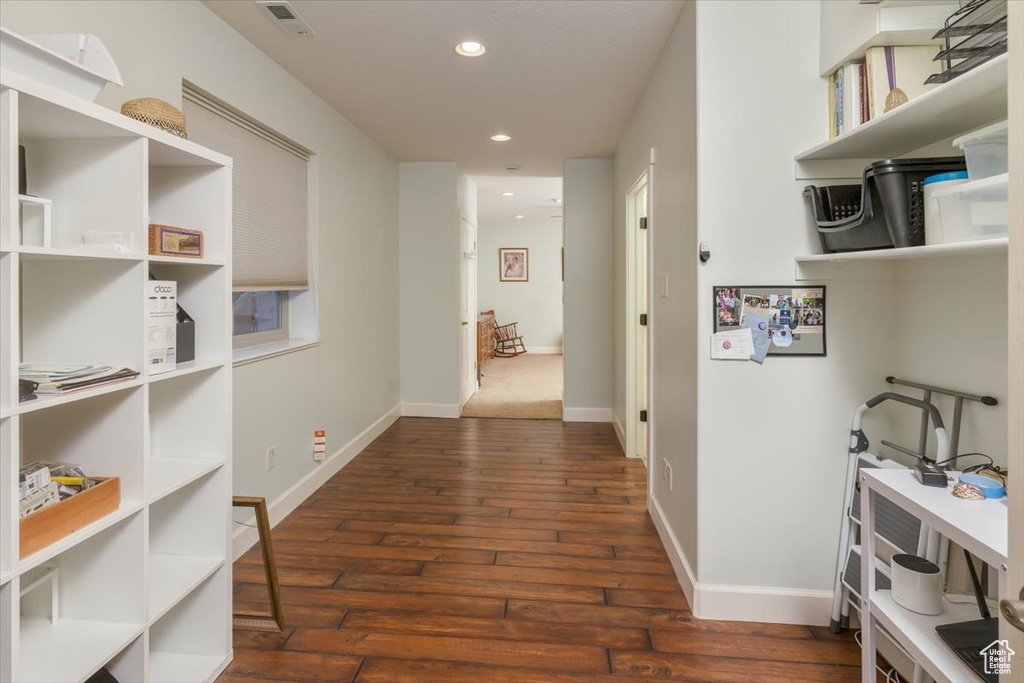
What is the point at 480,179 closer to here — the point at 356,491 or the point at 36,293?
the point at 356,491

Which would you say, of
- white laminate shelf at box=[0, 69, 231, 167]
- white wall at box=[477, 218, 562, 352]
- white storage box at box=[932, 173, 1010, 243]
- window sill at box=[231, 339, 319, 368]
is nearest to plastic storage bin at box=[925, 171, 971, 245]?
white storage box at box=[932, 173, 1010, 243]

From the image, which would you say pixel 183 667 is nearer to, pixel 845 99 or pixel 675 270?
pixel 675 270

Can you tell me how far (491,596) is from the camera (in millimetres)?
2268

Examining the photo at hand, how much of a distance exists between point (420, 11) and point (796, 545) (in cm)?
266

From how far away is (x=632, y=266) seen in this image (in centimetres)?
412

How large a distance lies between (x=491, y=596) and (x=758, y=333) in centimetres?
146

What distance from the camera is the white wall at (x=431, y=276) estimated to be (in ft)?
17.7

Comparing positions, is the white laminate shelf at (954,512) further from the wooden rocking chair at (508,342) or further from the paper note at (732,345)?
the wooden rocking chair at (508,342)

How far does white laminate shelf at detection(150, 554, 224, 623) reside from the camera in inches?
61.1

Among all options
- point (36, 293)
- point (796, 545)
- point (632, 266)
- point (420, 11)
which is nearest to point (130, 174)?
point (36, 293)

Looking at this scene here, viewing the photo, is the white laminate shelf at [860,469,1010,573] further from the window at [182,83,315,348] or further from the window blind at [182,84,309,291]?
the window blind at [182,84,309,291]

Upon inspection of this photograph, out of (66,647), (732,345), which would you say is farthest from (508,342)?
(66,647)

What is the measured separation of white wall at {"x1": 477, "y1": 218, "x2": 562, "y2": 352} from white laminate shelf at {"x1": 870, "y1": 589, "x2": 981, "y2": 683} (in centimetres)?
991

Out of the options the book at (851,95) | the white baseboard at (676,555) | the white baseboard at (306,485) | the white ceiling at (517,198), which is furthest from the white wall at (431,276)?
the book at (851,95)
